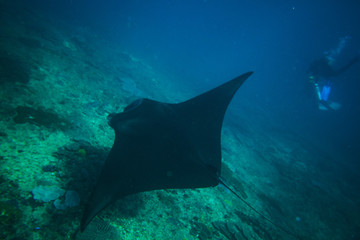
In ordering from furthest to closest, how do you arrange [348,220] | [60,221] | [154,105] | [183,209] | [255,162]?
[255,162] < [348,220] < [154,105] < [183,209] < [60,221]

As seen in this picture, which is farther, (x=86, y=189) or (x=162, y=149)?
(x=162, y=149)

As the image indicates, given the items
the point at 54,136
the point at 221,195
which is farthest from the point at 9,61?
the point at 221,195

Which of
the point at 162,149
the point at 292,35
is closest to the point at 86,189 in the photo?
the point at 162,149

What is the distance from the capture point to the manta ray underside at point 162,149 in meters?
2.21

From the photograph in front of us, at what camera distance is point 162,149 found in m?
2.90

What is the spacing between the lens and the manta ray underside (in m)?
2.21

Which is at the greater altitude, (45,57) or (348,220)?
(348,220)

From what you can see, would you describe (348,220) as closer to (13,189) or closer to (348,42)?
(13,189)

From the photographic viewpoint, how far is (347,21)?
3847 cm

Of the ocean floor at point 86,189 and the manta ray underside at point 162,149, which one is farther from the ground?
the manta ray underside at point 162,149

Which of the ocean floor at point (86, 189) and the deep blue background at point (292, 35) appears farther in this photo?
the deep blue background at point (292, 35)

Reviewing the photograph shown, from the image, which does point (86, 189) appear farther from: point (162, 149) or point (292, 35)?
point (292, 35)

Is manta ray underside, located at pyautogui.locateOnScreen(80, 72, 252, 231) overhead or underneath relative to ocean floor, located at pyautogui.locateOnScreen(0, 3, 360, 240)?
overhead

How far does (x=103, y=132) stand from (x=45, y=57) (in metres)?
5.27
